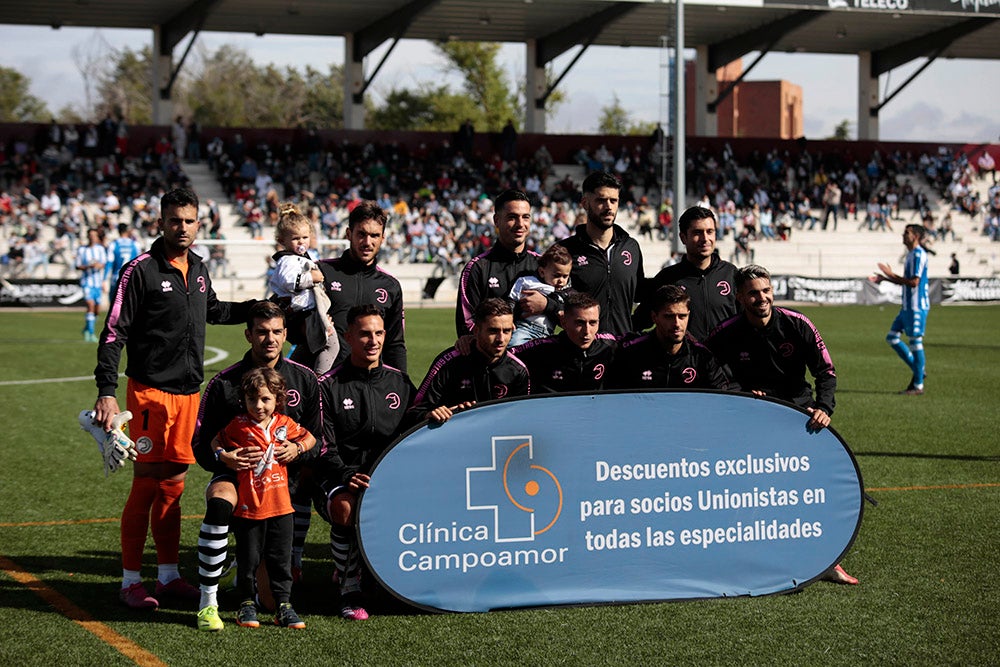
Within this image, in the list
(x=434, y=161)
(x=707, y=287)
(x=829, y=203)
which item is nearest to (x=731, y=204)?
(x=829, y=203)

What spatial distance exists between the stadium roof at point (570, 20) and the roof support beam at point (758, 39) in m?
0.04

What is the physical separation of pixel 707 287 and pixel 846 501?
4.95ft

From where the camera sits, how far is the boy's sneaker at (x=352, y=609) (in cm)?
563

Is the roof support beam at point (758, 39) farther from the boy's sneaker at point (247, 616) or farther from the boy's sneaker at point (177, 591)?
the boy's sneaker at point (247, 616)

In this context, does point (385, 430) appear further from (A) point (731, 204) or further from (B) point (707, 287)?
(A) point (731, 204)

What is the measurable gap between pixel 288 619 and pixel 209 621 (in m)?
0.35

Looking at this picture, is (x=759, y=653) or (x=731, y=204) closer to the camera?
(x=759, y=653)

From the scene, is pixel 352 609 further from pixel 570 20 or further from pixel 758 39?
pixel 758 39

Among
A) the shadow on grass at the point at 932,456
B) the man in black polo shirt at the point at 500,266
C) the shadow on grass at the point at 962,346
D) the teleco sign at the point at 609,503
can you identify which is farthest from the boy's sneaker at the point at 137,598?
the shadow on grass at the point at 962,346

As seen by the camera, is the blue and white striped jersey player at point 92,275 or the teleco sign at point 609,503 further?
the blue and white striped jersey player at point 92,275

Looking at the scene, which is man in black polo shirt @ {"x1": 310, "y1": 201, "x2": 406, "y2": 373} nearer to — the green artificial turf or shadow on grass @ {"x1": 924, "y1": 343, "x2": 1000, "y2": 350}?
the green artificial turf

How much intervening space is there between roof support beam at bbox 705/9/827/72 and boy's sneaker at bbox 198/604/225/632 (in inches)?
1593

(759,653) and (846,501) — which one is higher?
(846,501)

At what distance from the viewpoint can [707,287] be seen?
6965 mm
